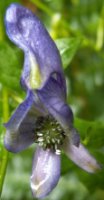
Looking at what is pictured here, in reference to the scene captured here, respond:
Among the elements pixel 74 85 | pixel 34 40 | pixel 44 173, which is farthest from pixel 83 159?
pixel 74 85

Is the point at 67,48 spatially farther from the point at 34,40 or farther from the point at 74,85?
the point at 74,85

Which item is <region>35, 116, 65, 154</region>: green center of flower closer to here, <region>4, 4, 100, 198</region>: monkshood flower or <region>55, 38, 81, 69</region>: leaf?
<region>4, 4, 100, 198</region>: monkshood flower

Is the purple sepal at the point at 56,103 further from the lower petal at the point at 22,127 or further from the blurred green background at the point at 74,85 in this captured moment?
the blurred green background at the point at 74,85

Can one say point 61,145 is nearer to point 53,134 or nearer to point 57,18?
point 53,134

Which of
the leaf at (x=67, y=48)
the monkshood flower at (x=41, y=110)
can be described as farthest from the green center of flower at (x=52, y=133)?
the leaf at (x=67, y=48)

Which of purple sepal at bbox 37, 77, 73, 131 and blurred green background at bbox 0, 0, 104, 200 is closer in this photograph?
purple sepal at bbox 37, 77, 73, 131

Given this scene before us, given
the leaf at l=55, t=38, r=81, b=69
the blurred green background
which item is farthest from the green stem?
the leaf at l=55, t=38, r=81, b=69

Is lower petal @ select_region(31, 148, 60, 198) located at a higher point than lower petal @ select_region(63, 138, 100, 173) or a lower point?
lower

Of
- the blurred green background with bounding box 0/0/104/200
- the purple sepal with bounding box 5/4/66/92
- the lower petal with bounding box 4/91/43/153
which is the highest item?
the purple sepal with bounding box 5/4/66/92
